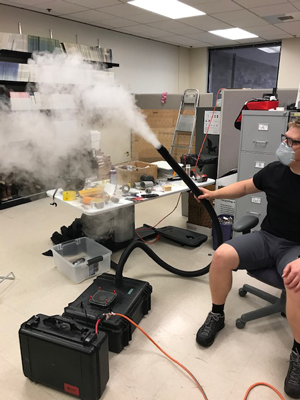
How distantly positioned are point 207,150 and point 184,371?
2.42 meters

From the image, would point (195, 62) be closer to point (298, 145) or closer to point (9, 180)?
point (9, 180)

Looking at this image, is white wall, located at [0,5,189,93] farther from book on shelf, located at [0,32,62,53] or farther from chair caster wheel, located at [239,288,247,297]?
chair caster wheel, located at [239,288,247,297]

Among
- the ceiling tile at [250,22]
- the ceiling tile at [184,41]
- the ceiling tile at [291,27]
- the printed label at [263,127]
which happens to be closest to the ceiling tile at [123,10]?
the ceiling tile at [250,22]

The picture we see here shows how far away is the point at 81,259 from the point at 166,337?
96cm

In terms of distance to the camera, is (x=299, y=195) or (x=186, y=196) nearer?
(x=299, y=195)

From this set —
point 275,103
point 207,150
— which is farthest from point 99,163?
point 275,103

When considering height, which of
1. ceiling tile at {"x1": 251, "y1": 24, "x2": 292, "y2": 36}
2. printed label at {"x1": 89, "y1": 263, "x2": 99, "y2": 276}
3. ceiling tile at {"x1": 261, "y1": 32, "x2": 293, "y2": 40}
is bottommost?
printed label at {"x1": 89, "y1": 263, "x2": 99, "y2": 276}

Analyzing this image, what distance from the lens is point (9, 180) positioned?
393 centimetres

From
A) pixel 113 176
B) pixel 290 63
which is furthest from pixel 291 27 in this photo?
pixel 113 176

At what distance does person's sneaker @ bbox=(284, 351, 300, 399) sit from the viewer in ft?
4.61

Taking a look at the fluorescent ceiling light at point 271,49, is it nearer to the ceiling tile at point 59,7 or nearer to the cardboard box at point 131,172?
the ceiling tile at point 59,7

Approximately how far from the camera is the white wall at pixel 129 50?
4.20 metres

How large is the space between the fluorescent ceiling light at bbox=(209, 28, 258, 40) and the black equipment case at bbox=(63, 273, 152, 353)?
5002 mm

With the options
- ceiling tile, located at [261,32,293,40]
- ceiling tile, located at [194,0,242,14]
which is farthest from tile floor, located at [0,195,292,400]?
ceiling tile, located at [261,32,293,40]
